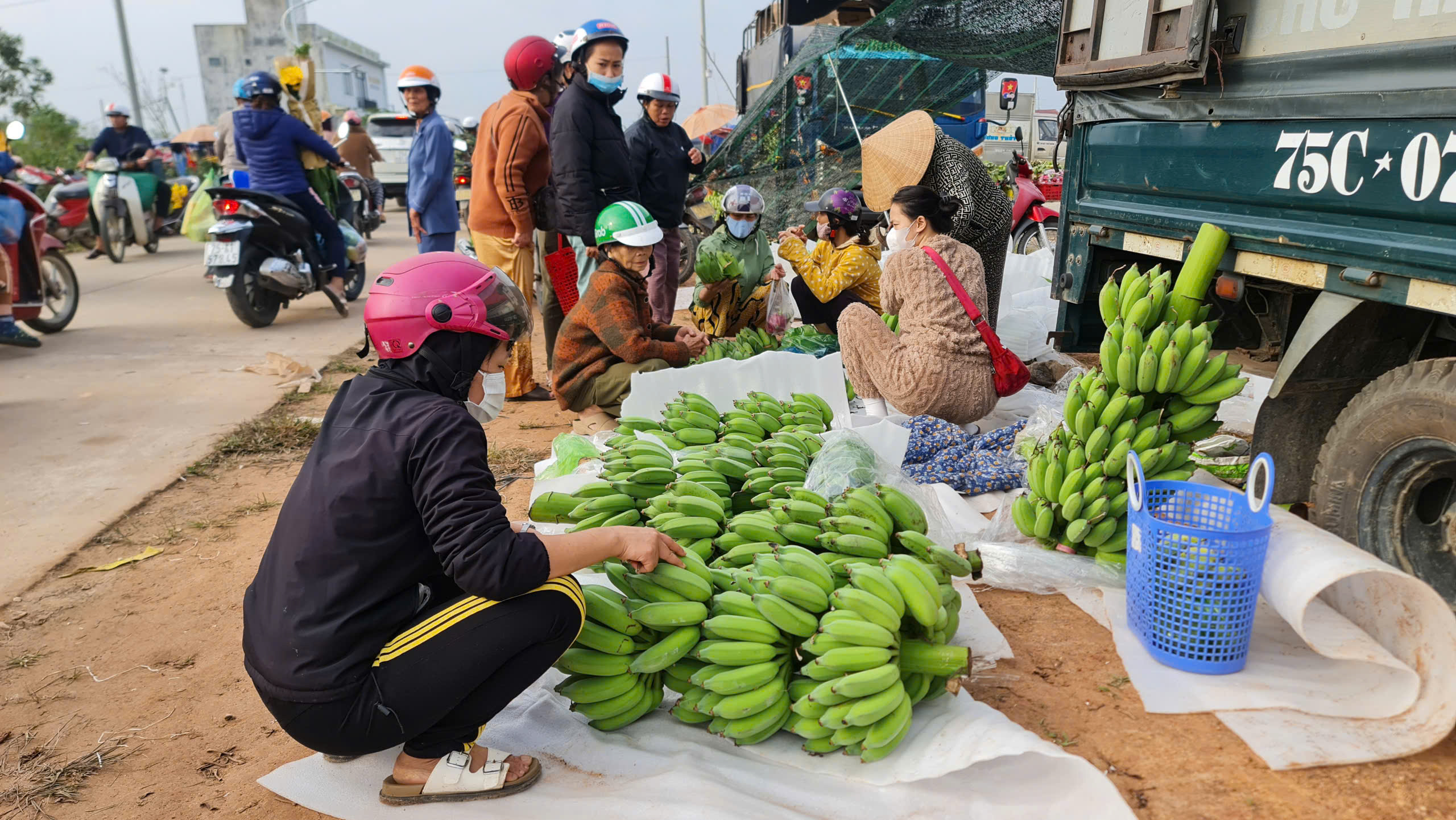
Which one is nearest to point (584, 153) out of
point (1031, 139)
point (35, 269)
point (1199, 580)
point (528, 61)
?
point (528, 61)

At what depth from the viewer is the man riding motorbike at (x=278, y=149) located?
767cm

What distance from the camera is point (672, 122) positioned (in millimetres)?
6930

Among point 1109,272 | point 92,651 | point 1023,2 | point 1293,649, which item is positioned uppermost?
point 1023,2

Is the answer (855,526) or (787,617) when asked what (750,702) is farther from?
(855,526)

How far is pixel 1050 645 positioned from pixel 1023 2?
5.93m

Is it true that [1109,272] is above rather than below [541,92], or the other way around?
below

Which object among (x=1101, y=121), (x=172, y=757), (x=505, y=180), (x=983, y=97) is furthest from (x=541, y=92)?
(x=983, y=97)

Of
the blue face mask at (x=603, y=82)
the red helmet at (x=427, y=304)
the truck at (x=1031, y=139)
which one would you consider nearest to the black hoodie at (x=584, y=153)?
the blue face mask at (x=603, y=82)

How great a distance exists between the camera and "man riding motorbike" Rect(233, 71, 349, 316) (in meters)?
7.67

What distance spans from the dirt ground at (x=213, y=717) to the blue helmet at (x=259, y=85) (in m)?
4.80

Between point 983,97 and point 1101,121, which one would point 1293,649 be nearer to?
point 1101,121

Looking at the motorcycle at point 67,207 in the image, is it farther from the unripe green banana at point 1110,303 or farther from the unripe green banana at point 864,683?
the unripe green banana at point 864,683

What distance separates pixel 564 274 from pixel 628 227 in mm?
1252

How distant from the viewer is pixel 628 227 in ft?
15.5
